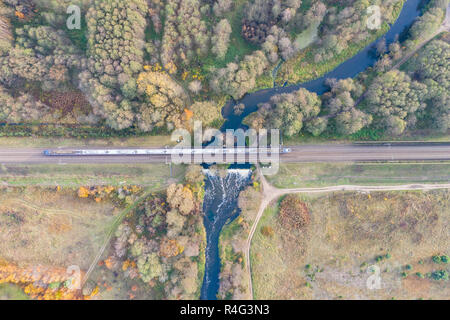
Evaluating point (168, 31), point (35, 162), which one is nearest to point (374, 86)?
point (168, 31)

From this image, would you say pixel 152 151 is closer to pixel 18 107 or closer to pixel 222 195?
pixel 222 195

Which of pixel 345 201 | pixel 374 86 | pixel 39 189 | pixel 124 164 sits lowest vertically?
pixel 345 201

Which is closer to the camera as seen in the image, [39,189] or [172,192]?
[172,192]

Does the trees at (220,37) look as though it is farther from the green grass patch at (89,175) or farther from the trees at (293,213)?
the trees at (293,213)

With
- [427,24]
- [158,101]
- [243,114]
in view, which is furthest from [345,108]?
[158,101]

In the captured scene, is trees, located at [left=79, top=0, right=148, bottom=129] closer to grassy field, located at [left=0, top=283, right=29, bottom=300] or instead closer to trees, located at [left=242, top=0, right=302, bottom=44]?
trees, located at [left=242, top=0, right=302, bottom=44]

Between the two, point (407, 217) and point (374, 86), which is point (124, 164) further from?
point (407, 217)

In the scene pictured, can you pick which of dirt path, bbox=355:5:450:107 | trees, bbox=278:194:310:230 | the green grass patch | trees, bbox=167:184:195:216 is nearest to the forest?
dirt path, bbox=355:5:450:107

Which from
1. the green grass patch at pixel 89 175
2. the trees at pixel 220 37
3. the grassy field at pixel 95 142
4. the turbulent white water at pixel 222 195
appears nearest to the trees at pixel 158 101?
the grassy field at pixel 95 142
